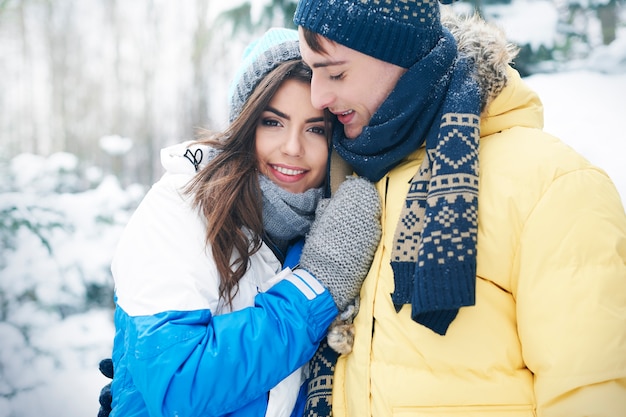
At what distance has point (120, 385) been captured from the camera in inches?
68.0

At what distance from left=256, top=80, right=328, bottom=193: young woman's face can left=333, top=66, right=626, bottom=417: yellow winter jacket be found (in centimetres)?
44

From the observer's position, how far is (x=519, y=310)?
51.4 inches

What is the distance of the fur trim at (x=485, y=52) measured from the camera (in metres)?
1.47

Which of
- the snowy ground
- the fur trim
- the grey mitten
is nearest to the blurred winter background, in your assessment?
the snowy ground

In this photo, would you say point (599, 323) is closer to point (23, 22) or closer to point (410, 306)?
point (410, 306)

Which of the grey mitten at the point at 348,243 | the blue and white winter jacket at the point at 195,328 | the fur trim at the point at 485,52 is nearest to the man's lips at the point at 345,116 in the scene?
the grey mitten at the point at 348,243

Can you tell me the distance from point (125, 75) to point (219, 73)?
2.38 feet

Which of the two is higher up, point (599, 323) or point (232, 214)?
point (599, 323)

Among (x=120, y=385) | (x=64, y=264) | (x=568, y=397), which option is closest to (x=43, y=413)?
(x=64, y=264)

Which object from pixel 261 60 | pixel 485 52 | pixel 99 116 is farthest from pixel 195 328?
pixel 99 116

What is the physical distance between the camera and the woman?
1.50 metres

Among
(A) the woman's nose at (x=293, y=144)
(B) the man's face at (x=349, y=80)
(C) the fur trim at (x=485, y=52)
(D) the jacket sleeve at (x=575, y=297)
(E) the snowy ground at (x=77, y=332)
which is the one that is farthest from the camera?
(E) the snowy ground at (x=77, y=332)

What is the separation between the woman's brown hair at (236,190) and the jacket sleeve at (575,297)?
0.89 metres

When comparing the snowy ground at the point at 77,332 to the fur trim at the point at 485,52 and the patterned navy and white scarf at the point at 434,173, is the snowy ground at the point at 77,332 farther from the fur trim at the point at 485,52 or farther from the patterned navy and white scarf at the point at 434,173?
the patterned navy and white scarf at the point at 434,173
